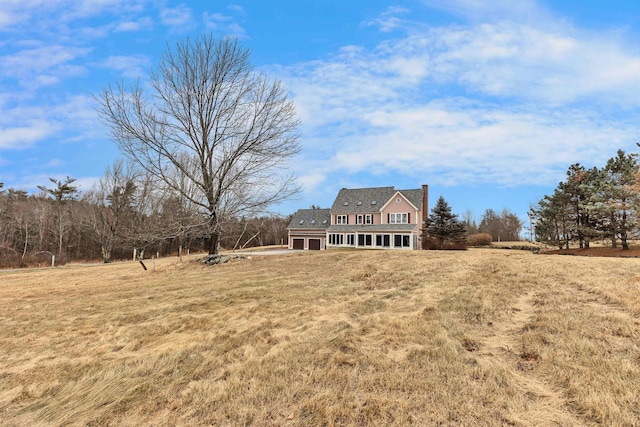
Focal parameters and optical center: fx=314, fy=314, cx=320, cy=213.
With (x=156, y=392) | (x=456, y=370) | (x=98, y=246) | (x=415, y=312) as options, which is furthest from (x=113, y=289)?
(x=98, y=246)

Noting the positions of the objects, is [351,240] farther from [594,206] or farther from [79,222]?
[79,222]

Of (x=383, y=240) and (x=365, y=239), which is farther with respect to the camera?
(x=365, y=239)

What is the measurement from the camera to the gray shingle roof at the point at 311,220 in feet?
139

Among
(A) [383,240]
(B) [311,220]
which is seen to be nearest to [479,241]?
(A) [383,240]

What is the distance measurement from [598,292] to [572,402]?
20.3 ft

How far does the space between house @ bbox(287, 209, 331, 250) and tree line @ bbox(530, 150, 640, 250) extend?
24075 mm

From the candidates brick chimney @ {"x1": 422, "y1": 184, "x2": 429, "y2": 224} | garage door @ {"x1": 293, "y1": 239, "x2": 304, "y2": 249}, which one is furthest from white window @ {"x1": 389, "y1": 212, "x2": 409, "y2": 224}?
garage door @ {"x1": 293, "y1": 239, "x2": 304, "y2": 249}

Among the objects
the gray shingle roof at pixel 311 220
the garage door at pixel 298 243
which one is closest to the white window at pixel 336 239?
the gray shingle roof at pixel 311 220

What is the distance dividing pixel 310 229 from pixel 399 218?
12.5 m

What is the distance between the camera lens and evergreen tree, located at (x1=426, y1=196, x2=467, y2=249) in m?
34.7

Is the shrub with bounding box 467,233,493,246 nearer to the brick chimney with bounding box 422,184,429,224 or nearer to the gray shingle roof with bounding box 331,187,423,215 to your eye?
the brick chimney with bounding box 422,184,429,224

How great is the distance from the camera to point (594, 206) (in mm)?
23359

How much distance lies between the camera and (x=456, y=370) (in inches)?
170

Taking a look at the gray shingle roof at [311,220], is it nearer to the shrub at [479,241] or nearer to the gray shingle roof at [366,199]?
the gray shingle roof at [366,199]
